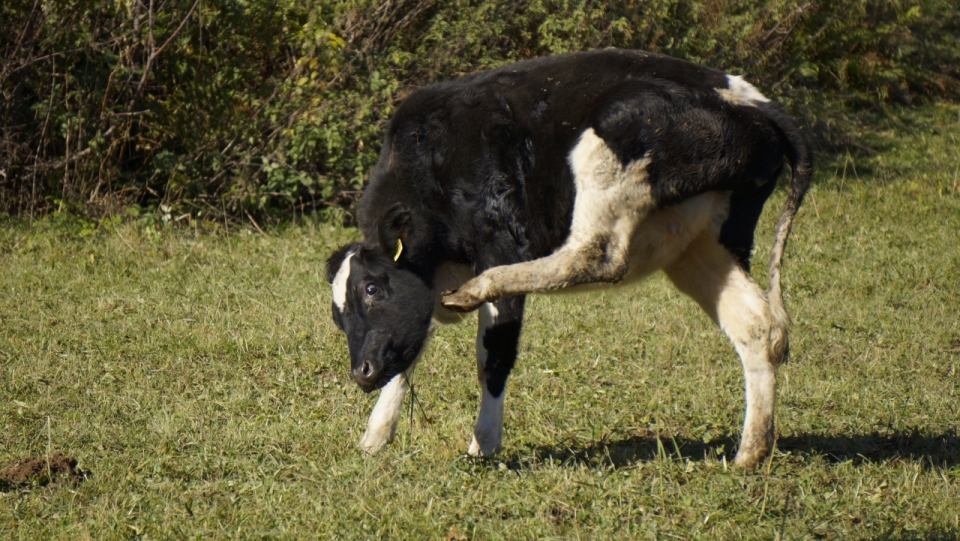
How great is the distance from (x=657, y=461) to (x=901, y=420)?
5.02 feet

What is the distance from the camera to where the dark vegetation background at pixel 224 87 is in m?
8.83

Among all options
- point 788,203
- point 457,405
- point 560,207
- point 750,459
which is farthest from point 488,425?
point 788,203

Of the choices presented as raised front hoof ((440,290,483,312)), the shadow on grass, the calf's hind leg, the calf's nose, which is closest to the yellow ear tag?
the calf's nose

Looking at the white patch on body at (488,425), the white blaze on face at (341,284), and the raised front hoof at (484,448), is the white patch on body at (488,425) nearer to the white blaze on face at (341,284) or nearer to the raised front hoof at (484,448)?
the raised front hoof at (484,448)

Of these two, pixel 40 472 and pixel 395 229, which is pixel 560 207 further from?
pixel 40 472

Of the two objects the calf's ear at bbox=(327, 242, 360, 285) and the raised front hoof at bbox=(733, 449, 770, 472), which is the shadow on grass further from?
the calf's ear at bbox=(327, 242, 360, 285)

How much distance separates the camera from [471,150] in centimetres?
475

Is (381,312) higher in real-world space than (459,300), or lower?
lower

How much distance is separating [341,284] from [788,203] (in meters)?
2.14

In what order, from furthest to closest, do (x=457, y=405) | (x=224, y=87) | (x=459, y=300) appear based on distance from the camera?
(x=224, y=87) < (x=457, y=405) < (x=459, y=300)

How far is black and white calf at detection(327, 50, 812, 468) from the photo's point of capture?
4352mm

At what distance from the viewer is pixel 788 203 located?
4.70m

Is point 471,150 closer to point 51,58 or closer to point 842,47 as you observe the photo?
point 51,58

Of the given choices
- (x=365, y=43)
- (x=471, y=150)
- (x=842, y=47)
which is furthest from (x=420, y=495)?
(x=842, y=47)
